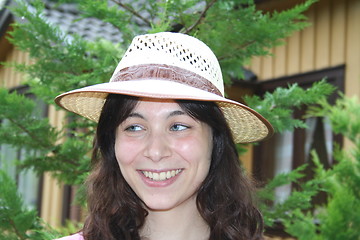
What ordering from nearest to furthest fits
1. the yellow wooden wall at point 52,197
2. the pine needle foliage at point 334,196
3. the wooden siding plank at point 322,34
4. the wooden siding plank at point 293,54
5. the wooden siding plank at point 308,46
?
the pine needle foliage at point 334,196, the wooden siding plank at point 322,34, the wooden siding plank at point 308,46, the wooden siding plank at point 293,54, the yellow wooden wall at point 52,197

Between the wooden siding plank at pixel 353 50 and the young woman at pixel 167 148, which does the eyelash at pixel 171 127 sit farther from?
the wooden siding plank at pixel 353 50

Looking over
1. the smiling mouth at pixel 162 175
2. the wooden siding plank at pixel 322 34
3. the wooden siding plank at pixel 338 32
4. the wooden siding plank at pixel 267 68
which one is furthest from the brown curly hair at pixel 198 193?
the wooden siding plank at pixel 267 68

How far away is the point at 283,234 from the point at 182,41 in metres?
4.10

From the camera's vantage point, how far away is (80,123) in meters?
3.57

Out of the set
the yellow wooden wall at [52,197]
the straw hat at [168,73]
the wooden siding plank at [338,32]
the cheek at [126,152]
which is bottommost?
the yellow wooden wall at [52,197]

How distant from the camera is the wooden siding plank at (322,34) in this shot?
5.94m

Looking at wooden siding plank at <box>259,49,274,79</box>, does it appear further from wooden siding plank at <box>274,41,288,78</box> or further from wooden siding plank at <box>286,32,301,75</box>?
wooden siding plank at <box>286,32,301,75</box>

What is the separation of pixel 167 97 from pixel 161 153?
228 mm

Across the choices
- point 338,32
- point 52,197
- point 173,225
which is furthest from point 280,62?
point 173,225

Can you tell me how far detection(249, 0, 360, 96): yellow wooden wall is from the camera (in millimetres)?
5625

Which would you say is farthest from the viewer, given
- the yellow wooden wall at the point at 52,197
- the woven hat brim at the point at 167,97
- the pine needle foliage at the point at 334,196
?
the yellow wooden wall at the point at 52,197

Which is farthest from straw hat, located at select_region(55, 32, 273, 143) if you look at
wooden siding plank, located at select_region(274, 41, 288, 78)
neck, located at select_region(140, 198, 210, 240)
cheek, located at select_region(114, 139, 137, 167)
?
wooden siding plank, located at select_region(274, 41, 288, 78)

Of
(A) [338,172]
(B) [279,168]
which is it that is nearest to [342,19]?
(B) [279,168]

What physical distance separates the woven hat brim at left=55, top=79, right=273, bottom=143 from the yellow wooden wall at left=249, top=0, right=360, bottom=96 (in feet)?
10.4
